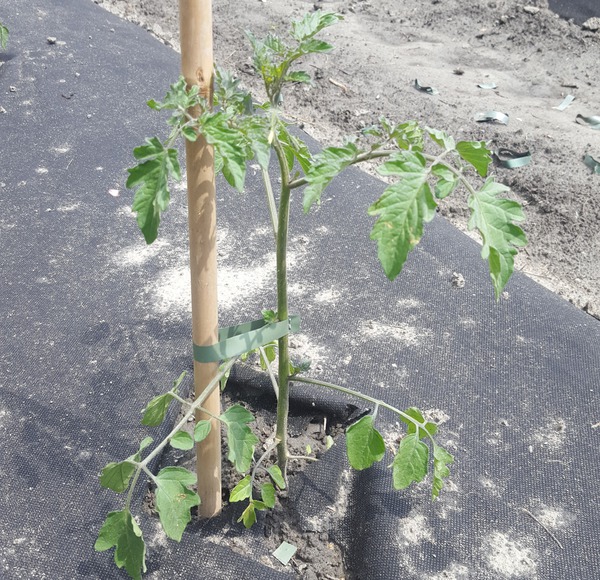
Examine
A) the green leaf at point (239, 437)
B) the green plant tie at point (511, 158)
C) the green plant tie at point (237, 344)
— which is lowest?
the green plant tie at point (511, 158)

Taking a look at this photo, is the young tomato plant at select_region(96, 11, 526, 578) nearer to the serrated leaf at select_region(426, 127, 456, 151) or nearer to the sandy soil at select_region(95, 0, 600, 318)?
the serrated leaf at select_region(426, 127, 456, 151)

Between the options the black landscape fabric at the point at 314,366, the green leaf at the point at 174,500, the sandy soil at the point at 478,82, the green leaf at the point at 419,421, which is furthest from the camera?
the sandy soil at the point at 478,82

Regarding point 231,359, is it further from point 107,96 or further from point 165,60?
point 165,60

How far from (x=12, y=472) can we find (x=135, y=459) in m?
0.59

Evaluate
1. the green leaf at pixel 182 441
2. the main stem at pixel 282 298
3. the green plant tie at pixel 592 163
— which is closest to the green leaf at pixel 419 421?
the main stem at pixel 282 298

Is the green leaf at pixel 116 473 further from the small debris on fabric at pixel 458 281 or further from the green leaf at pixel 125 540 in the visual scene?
the small debris on fabric at pixel 458 281

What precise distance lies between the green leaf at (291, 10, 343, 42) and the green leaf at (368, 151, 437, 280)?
0.34m

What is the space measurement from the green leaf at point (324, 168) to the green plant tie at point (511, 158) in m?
2.76

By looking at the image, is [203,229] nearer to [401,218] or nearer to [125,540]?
[401,218]

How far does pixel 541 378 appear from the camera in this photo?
6.51ft

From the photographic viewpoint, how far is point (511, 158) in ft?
12.0

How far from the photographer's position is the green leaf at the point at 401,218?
2.96 feet

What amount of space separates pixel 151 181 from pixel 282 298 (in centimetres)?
43

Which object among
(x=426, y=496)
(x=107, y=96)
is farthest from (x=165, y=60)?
(x=426, y=496)
